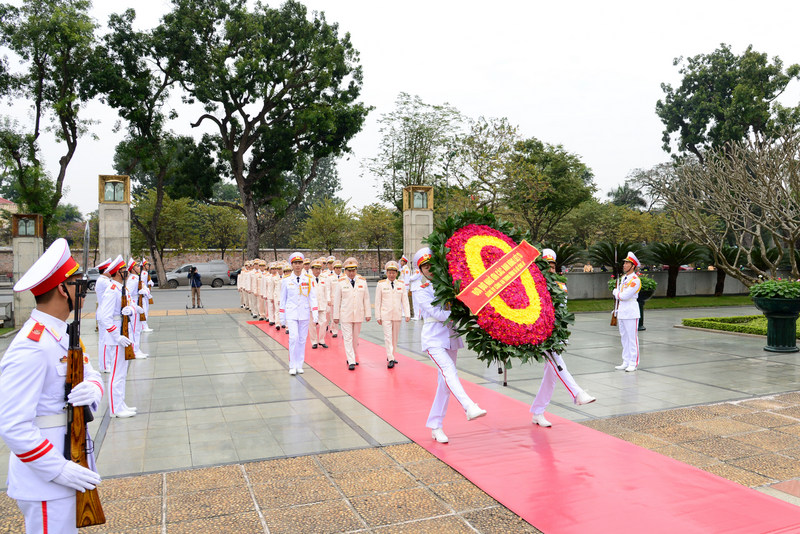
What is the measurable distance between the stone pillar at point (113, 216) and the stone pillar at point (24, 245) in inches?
87.9

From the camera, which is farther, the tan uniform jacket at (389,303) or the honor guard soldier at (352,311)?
the tan uniform jacket at (389,303)

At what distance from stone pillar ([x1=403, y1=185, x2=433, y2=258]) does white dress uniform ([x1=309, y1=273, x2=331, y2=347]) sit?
21.6ft

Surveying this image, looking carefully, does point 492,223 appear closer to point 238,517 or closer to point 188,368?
point 238,517

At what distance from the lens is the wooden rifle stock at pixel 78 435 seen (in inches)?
102

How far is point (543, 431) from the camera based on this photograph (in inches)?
236

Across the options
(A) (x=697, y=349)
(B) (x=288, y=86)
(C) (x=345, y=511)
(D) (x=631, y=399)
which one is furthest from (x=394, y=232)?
(C) (x=345, y=511)

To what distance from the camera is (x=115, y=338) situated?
683cm

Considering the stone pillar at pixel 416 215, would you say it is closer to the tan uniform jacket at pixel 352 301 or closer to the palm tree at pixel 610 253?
the palm tree at pixel 610 253

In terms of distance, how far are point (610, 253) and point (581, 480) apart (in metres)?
18.2

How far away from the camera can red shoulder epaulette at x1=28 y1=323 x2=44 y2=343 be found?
8.26 feet

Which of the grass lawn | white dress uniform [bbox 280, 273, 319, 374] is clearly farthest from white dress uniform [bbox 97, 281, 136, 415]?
the grass lawn

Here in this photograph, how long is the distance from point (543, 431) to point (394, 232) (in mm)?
37082

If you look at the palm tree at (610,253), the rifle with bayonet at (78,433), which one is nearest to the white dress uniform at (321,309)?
the rifle with bayonet at (78,433)

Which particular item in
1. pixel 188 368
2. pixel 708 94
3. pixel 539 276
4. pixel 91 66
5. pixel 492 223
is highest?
pixel 708 94
